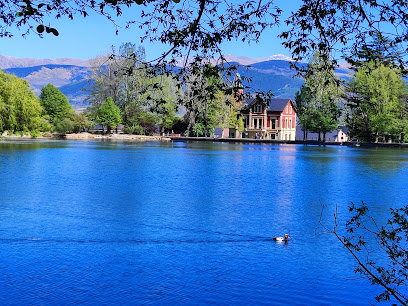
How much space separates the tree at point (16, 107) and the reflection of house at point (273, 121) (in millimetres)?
45512

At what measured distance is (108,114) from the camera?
9412 cm

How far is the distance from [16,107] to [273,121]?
51688mm

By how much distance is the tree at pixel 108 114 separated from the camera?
93812 mm

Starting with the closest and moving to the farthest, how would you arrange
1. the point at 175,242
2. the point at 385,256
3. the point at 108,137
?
the point at 385,256
the point at 175,242
the point at 108,137

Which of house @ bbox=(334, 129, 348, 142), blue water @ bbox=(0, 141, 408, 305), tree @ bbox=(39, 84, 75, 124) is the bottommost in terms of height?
blue water @ bbox=(0, 141, 408, 305)

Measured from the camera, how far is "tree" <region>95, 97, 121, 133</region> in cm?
9381

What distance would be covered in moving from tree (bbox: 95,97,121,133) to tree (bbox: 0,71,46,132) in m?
27.9

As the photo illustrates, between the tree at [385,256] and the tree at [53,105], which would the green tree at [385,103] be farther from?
the tree at [385,256]

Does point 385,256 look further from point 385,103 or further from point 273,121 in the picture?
point 273,121

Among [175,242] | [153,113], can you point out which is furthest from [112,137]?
[175,242]

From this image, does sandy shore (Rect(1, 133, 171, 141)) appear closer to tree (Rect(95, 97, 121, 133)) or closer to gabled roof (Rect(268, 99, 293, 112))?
tree (Rect(95, 97, 121, 133))

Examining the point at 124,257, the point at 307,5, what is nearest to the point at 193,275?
the point at 124,257

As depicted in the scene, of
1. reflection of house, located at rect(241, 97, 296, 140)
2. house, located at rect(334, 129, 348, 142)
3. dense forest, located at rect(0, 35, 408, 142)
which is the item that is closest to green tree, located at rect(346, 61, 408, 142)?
dense forest, located at rect(0, 35, 408, 142)

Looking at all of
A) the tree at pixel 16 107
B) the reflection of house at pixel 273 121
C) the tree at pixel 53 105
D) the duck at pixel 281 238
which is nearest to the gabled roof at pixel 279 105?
the reflection of house at pixel 273 121
